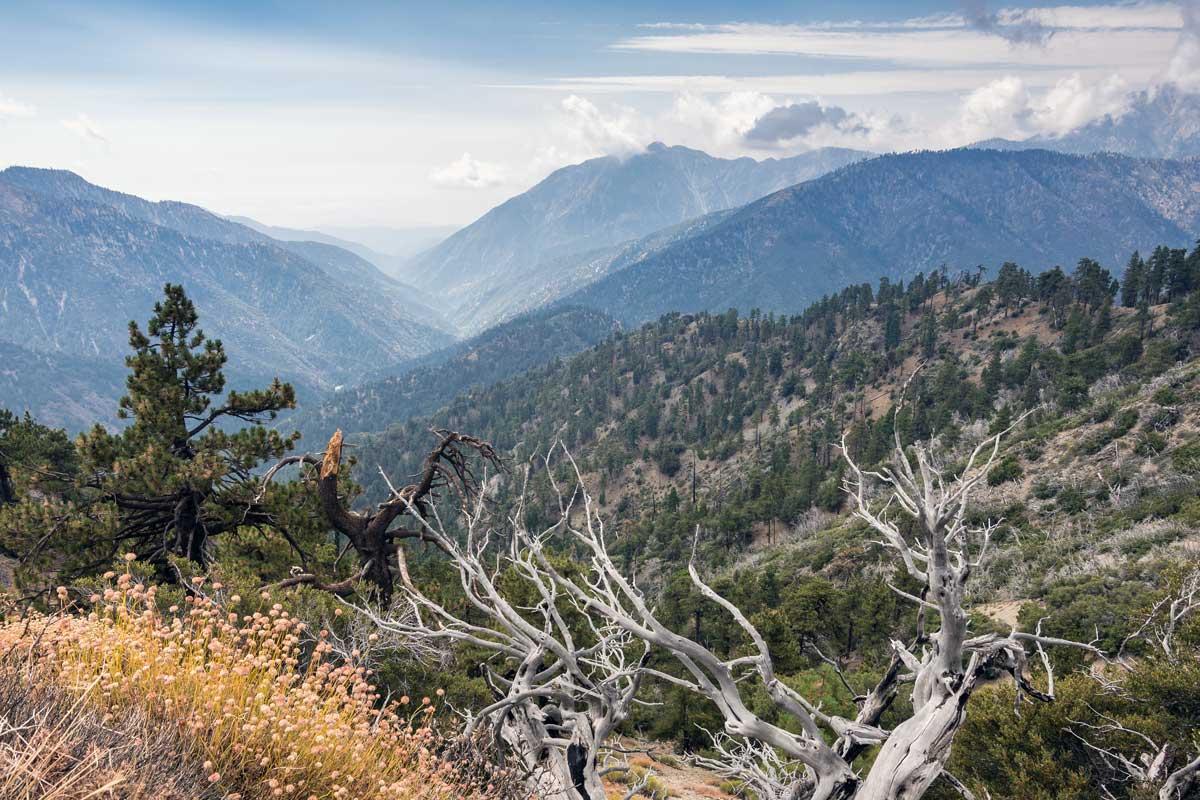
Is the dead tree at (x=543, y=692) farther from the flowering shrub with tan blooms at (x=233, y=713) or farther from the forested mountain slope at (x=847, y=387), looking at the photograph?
the forested mountain slope at (x=847, y=387)

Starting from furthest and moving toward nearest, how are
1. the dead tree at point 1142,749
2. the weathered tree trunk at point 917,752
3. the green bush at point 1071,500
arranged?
the green bush at point 1071,500 → the dead tree at point 1142,749 → the weathered tree trunk at point 917,752

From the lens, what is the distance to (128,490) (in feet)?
40.5

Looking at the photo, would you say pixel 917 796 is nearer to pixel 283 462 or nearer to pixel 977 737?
pixel 977 737

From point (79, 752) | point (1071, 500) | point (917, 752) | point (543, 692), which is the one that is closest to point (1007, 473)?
point (1071, 500)

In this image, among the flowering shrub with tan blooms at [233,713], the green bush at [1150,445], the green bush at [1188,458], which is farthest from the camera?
the green bush at [1150,445]

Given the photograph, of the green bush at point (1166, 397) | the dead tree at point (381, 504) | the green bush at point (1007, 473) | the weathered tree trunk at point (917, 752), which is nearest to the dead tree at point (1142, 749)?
the weathered tree trunk at point (917, 752)

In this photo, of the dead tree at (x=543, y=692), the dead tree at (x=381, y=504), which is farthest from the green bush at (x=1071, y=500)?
the dead tree at (x=543, y=692)

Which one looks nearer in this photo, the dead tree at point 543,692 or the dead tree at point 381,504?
the dead tree at point 543,692

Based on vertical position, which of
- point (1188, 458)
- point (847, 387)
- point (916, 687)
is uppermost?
point (916, 687)

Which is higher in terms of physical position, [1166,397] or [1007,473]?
[1166,397]

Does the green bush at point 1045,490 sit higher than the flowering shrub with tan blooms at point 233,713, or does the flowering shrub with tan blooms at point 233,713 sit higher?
the flowering shrub with tan blooms at point 233,713

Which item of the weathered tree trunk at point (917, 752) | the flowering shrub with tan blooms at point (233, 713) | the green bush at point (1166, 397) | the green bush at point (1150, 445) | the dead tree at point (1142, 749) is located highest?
the flowering shrub with tan blooms at point (233, 713)

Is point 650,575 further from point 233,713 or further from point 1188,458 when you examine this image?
point 233,713

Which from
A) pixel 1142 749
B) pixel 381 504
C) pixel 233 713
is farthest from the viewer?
pixel 381 504
